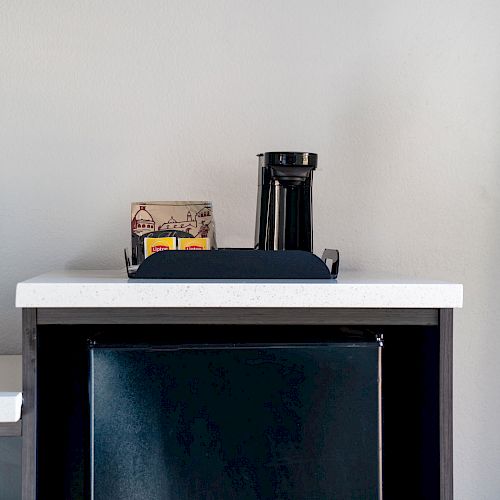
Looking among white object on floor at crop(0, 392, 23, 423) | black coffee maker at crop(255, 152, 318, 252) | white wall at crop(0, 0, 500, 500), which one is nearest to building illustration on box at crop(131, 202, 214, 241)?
black coffee maker at crop(255, 152, 318, 252)

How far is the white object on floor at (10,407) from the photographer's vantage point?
1.12 metres

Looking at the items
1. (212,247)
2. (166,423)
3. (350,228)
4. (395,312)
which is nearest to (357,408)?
(395,312)

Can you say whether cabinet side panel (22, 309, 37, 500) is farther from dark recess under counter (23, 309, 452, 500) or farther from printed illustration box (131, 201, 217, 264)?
printed illustration box (131, 201, 217, 264)

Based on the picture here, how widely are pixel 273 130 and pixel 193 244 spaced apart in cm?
45

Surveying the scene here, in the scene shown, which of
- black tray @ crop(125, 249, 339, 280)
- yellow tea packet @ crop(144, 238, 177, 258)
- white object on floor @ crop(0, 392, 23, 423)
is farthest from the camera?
yellow tea packet @ crop(144, 238, 177, 258)

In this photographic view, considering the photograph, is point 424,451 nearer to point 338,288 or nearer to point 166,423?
point 338,288

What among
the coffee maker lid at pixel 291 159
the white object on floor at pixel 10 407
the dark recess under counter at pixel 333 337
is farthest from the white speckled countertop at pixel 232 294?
the coffee maker lid at pixel 291 159

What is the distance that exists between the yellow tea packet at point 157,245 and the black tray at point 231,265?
129 millimetres

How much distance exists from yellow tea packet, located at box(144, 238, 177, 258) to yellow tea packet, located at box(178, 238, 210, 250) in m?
Result: 0.01

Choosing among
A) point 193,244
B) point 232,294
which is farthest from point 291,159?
point 232,294

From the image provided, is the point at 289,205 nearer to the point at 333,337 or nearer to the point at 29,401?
the point at 333,337

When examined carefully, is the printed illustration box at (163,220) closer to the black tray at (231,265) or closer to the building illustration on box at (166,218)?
the building illustration on box at (166,218)

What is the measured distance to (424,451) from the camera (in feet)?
4.24

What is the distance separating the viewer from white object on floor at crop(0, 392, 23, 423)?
1122 millimetres
